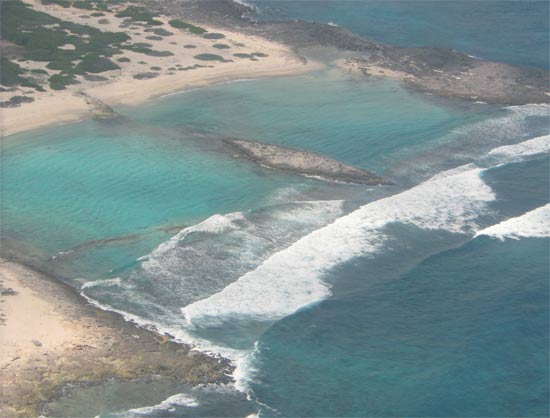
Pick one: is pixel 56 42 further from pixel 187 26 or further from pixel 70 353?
pixel 70 353

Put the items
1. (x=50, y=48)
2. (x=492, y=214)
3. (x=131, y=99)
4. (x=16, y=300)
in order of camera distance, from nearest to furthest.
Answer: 1. (x=16, y=300)
2. (x=492, y=214)
3. (x=131, y=99)
4. (x=50, y=48)

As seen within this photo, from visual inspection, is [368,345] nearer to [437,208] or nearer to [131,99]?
[437,208]

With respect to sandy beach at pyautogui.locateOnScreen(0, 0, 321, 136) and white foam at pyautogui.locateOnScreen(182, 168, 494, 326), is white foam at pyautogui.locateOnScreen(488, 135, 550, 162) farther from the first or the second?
sandy beach at pyautogui.locateOnScreen(0, 0, 321, 136)

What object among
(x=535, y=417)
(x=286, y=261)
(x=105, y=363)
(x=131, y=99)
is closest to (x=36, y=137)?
(x=131, y=99)

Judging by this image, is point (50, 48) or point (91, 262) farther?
point (50, 48)

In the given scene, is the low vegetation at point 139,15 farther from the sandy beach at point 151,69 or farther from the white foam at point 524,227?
the white foam at point 524,227

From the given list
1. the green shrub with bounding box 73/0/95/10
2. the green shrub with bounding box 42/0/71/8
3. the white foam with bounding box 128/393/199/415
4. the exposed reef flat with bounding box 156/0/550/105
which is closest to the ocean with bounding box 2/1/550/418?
the white foam with bounding box 128/393/199/415
